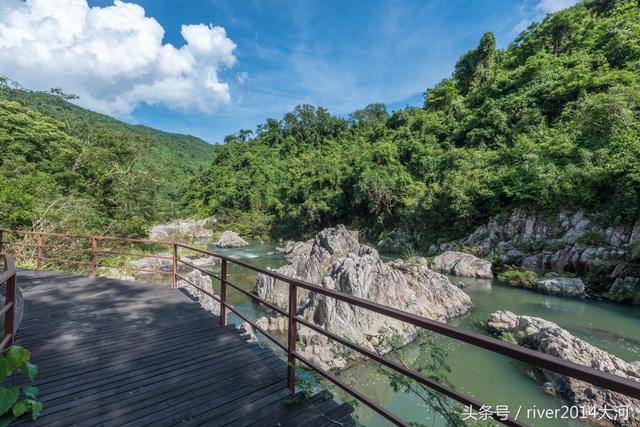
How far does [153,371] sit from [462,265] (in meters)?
14.4

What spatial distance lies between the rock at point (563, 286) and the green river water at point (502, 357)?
0.91 feet

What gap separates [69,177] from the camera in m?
13.8

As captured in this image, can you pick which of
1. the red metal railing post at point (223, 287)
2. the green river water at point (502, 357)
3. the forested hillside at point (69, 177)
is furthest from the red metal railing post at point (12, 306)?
the forested hillside at point (69, 177)

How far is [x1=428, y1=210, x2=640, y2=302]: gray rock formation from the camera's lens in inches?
428

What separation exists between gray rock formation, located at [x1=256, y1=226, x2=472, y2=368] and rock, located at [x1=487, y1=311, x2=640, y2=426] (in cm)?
228

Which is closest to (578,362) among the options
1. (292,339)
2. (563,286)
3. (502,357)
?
(502,357)

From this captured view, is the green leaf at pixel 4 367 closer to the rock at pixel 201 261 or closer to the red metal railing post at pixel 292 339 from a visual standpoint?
the red metal railing post at pixel 292 339

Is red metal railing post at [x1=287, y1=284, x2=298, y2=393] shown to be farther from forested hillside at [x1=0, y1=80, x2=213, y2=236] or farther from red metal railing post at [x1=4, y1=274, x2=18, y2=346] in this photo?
forested hillside at [x1=0, y1=80, x2=213, y2=236]

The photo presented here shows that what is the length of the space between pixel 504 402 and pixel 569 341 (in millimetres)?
1864

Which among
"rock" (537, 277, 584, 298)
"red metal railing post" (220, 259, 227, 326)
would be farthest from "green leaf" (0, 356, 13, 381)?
"rock" (537, 277, 584, 298)

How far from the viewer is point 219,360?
2.72 metres

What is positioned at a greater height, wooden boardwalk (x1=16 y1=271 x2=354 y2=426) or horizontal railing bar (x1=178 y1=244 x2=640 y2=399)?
horizontal railing bar (x1=178 y1=244 x2=640 y2=399)

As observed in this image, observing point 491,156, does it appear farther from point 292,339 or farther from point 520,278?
point 292,339

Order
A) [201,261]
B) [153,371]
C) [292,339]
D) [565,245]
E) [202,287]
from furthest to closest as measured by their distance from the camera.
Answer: [201,261] → [565,245] → [202,287] → [153,371] → [292,339]
